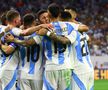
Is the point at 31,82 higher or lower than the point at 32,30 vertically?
lower

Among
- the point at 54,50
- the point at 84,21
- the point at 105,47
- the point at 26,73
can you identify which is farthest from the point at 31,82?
the point at 84,21

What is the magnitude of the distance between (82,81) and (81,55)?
0.51m

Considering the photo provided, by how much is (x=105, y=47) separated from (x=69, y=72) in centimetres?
1761

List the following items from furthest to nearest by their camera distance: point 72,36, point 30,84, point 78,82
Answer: point 78,82 < point 30,84 < point 72,36

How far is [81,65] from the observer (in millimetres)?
10633

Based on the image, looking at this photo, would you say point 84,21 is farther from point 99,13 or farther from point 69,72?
point 69,72

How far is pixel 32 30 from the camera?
970 centimetres

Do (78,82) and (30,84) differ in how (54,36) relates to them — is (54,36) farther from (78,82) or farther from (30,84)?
(78,82)

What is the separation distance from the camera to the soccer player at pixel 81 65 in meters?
10.5

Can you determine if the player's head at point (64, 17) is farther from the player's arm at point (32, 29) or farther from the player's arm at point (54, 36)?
the player's arm at point (32, 29)

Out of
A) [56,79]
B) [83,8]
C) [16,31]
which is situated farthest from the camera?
[83,8]

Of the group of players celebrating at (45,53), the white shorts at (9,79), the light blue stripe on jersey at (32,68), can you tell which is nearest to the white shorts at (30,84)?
the group of players celebrating at (45,53)

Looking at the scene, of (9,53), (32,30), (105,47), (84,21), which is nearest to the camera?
A: (32,30)

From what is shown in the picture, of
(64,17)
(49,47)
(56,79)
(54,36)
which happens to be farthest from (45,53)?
(64,17)
